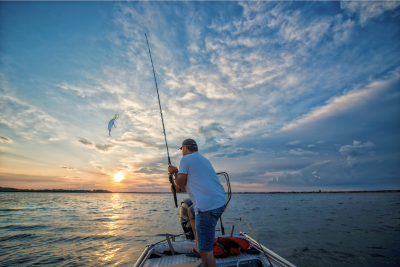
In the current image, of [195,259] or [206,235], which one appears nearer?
[206,235]

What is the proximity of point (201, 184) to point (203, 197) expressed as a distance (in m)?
0.21

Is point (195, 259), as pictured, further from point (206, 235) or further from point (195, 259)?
point (206, 235)

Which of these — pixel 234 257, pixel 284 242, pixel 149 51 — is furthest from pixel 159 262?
pixel 149 51

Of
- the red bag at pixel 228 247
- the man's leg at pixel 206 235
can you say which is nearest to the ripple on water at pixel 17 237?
the red bag at pixel 228 247

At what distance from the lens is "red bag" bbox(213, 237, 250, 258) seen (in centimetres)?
402

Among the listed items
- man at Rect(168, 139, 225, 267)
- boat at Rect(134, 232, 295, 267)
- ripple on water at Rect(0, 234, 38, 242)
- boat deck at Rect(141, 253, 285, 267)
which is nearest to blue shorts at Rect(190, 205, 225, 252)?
man at Rect(168, 139, 225, 267)

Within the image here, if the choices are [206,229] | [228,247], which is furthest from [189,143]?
[228,247]

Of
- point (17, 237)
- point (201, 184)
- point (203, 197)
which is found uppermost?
point (201, 184)

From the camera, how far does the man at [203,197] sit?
9.39 feet

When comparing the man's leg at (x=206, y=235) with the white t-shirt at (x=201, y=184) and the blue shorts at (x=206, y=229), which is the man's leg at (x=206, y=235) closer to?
the blue shorts at (x=206, y=229)

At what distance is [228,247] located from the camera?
4.27 m

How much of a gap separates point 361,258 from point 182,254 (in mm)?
6599

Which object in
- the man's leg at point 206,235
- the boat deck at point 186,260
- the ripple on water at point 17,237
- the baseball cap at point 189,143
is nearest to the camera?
the man's leg at point 206,235

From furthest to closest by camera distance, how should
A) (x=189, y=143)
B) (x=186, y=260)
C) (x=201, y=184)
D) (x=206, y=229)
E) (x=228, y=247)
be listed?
1. (x=228, y=247)
2. (x=186, y=260)
3. (x=189, y=143)
4. (x=201, y=184)
5. (x=206, y=229)
